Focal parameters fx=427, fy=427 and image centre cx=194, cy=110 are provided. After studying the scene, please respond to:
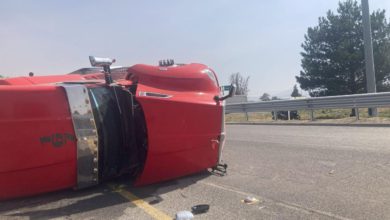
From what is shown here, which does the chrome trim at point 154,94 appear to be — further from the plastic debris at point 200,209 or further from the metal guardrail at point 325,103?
the metal guardrail at point 325,103

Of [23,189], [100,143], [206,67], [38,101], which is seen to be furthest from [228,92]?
[23,189]

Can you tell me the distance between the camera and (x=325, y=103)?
15008mm

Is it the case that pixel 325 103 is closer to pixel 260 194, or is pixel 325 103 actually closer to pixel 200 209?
pixel 260 194

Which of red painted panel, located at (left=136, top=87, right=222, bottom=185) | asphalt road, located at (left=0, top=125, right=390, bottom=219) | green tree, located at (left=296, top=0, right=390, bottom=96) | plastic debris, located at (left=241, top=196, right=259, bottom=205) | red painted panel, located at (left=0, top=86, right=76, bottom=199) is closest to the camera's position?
asphalt road, located at (left=0, top=125, right=390, bottom=219)

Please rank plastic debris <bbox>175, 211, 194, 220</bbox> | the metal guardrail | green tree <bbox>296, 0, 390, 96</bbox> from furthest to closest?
green tree <bbox>296, 0, 390, 96</bbox> → the metal guardrail → plastic debris <bbox>175, 211, 194, 220</bbox>

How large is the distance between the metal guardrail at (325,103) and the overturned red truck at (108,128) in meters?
8.72

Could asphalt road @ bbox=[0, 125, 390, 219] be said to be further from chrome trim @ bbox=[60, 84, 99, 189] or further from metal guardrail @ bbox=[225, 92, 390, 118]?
metal guardrail @ bbox=[225, 92, 390, 118]

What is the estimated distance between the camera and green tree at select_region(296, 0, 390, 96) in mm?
31375

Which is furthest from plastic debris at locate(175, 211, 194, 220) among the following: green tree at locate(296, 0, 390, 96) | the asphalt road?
green tree at locate(296, 0, 390, 96)

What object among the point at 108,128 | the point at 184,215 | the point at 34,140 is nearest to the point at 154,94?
the point at 108,128

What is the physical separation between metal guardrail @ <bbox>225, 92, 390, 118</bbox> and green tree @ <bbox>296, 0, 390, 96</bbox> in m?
15.4

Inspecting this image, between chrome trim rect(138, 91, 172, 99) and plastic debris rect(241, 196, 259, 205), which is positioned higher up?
chrome trim rect(138, 91, 172, 99)

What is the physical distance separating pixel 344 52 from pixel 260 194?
29.0 meters

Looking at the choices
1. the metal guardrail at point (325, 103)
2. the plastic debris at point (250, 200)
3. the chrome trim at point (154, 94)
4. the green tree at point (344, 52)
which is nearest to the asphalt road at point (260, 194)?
the plastic debris at point (250, 200)
